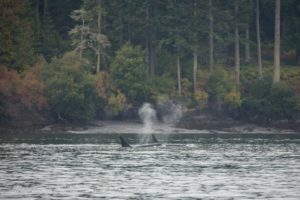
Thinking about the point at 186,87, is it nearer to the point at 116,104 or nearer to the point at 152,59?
the point at 152,59

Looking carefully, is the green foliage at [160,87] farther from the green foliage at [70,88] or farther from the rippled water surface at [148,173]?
the rippled water surface at [148,173]

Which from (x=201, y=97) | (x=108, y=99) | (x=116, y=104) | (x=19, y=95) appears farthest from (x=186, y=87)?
(x=19, y=95)

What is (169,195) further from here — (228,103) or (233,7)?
(233,7)

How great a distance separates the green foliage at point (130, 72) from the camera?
9550 centimetres

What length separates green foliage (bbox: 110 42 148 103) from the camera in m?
95.5

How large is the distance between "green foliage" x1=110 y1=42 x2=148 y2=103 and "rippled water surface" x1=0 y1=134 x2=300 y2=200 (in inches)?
1608

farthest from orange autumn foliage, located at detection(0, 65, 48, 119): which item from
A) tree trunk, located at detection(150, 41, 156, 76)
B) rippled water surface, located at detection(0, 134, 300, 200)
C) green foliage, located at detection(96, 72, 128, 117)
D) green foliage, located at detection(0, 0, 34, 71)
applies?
rippled water surface, located at detection(0, 134, 300, 200)

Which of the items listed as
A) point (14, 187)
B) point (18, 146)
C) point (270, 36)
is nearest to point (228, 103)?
point (270, 36)

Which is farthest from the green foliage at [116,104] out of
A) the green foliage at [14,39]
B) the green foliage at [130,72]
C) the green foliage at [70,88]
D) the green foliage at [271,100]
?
the green foliage at [271,100]

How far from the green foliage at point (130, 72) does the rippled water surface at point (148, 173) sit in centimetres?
4084

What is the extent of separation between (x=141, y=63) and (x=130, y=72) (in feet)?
8.66

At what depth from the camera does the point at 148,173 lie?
35.4 metres

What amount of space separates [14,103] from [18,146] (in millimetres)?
31797

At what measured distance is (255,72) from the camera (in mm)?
101500
